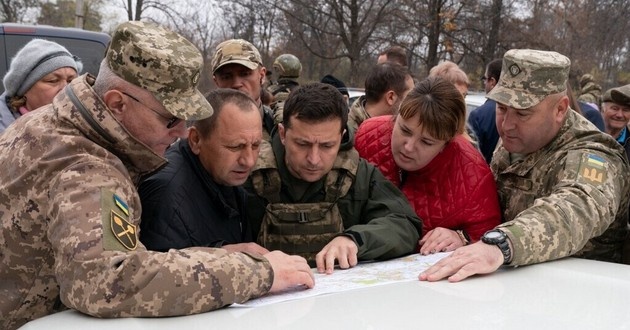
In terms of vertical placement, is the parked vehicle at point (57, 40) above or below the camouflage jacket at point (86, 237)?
above

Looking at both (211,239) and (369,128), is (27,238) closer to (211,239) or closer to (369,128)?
(211,239)

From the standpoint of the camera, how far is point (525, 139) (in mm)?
2568

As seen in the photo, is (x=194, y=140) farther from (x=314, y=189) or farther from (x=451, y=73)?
(x=451, y=73)

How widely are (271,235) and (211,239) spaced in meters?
0.31

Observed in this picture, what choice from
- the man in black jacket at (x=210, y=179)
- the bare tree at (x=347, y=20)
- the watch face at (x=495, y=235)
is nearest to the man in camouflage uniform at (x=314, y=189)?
the man in black jacket at (x=210, y=179)

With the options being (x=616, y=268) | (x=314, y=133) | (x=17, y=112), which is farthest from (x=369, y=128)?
(x=17, y=112)

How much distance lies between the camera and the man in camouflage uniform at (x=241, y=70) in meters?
3.75

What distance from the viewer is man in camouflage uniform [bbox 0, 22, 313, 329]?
57.2 inches

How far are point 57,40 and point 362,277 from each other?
203 inches

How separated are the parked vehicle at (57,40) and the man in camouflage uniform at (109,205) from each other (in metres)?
4.28

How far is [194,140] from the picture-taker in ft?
7.72

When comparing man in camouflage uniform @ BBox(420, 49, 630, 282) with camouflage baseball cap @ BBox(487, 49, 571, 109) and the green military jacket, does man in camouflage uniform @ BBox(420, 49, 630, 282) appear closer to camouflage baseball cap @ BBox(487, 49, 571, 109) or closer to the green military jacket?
camouflage baseball cap @ BBox(487, 49, 571, 109)

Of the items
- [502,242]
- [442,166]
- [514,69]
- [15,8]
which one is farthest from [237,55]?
[15,8]

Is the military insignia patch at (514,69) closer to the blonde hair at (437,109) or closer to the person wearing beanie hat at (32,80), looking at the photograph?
Answer: the blonde hair at (437,109)
